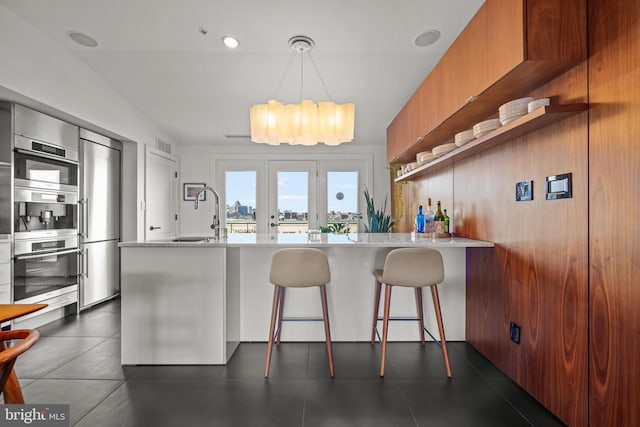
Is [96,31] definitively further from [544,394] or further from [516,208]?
[544,394]

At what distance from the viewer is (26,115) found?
2.84m

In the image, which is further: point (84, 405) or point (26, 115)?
point (26, 115)

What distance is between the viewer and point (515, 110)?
65.3 inches

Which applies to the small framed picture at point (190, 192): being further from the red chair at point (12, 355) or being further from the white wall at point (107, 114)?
the red chair at point (12, 355)

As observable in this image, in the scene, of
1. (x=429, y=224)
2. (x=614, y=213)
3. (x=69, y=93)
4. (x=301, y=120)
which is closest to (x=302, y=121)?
(x=301, y=120)

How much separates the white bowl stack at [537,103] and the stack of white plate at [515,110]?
0.19 ft

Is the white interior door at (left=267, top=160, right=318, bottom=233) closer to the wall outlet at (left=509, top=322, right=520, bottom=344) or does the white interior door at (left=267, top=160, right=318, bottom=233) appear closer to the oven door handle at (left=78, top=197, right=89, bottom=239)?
the oven door handle at (left=78, top=197, right=89, bottom=239)

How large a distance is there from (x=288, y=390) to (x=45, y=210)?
291cm

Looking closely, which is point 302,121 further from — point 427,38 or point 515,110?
point 515,110

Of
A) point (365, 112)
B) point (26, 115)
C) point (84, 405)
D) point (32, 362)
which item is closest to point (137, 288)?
point (84, 405)

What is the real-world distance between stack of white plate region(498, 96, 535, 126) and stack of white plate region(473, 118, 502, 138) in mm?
158

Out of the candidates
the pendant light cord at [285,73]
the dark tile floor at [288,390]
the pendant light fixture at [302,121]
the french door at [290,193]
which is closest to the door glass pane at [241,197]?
the french door at [290,193]

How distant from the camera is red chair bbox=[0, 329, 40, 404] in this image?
802mm

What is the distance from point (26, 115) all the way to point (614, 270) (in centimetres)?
424
